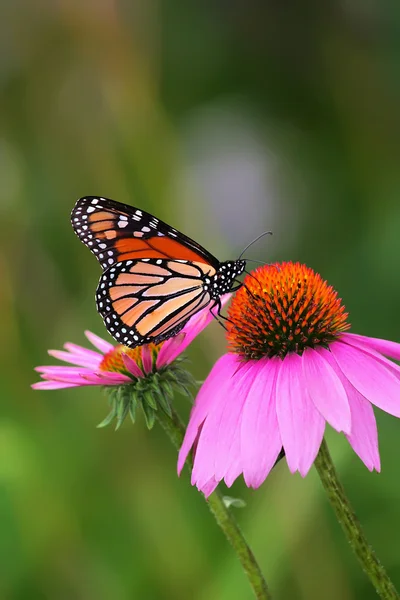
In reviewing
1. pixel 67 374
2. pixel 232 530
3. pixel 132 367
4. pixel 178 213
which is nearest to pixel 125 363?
pixel 132 367

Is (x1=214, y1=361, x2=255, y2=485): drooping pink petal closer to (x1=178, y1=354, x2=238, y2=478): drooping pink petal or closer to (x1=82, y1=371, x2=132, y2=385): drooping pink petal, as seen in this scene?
(x1=178, y1=354, x2=238, y2=478): drooping pink petal

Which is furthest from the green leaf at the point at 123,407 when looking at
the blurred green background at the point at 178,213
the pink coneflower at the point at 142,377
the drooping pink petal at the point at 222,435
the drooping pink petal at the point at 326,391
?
the blurred green background at the point at 178,213

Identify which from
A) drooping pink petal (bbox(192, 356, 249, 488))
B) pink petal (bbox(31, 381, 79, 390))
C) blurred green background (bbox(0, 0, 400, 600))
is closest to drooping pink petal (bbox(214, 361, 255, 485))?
drooping pink petal (bbox(192, 356, 249, 488))

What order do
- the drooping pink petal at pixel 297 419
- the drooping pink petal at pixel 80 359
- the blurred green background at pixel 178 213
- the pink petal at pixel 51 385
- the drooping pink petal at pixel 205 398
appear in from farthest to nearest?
1. the blurred green background at pixel 178 213
2. the drooping pink petal at pixel 80 359
3. the pink petal at pixel 51 385
4. the drooping pink petal at pixel 205 398
5. the drooping pink petal at pixel 297 419

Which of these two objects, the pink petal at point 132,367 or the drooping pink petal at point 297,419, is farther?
the pink petal at point 132,367

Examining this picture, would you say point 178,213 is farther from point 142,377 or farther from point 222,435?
point 222,435

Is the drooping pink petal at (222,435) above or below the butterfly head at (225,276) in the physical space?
below

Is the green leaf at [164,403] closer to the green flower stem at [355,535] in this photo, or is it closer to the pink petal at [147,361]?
the pink petal at [147,361]
